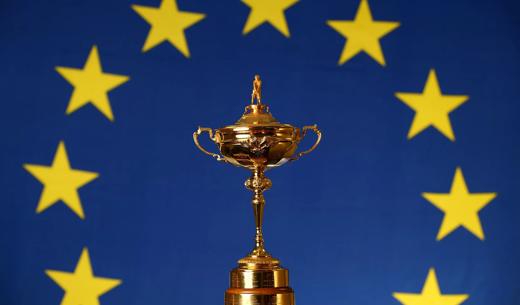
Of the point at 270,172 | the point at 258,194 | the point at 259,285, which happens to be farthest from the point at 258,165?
the point at 270,172

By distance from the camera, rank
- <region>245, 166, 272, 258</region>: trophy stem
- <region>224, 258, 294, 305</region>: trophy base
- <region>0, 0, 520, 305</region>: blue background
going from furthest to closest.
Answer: <region>0, 0, 520, 305</region>: blue background → <region>245, 166, 272, 258</region>: trophy stem → <region>224, 258, 294, 305</region>: trophy base

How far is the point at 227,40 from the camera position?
9.70ft

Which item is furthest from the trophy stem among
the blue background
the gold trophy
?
the blue background

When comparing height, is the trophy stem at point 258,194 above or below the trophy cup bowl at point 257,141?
below

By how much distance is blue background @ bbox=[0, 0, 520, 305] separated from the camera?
2.85 m

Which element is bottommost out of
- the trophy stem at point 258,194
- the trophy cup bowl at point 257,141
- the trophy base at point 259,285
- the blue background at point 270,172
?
the trophy base at point 259,285

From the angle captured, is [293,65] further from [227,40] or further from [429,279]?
[429,279]

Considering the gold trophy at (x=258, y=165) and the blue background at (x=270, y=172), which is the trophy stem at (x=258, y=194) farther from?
the blue background at (x=270, y=172)

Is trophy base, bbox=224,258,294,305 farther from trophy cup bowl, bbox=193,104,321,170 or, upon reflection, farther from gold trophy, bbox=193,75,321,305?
trophy cup bowl, bbox=193,104,321,170

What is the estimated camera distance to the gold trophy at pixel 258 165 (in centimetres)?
182

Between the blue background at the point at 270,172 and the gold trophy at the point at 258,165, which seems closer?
the gold trophy at the point at 258,165

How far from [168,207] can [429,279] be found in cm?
91

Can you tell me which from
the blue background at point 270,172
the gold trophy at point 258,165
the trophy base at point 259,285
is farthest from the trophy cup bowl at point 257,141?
the blue background at point 270,172

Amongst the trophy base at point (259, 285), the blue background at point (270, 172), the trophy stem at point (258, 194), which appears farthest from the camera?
the blue background at point (270, 172)
